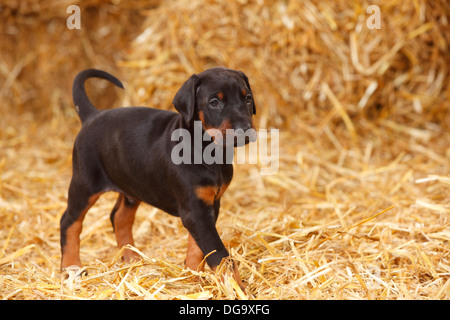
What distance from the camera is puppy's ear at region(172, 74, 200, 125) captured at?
116 inches

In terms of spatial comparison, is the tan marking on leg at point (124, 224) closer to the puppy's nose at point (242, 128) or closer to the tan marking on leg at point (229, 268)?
the tan marking on leg at point (229, 268)

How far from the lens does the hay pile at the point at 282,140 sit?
3326 millimetres

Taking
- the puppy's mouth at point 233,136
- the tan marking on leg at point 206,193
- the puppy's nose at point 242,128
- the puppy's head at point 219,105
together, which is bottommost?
the tan marking on leg at point 206,193

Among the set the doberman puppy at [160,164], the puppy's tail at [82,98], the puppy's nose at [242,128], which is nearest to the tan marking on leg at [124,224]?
the doberman puppy at [160,164]

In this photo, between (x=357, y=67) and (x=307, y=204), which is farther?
(x=357, y=67)

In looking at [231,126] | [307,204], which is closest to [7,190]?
[307,204]

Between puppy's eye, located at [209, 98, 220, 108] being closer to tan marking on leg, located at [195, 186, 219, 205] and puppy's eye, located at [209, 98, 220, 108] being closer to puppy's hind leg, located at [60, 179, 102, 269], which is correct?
tan marking on leg, located at [195, 186, 219, 205]

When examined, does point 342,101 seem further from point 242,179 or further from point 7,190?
point 7,190

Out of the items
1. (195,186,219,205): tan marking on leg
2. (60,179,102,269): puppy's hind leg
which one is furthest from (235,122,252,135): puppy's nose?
(60,179,102,269): puppy's hind leg

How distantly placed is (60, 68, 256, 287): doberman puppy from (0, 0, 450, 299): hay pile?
23 cm

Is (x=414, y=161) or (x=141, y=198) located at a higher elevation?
(x=141, y=198)

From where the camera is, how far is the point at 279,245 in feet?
12.2

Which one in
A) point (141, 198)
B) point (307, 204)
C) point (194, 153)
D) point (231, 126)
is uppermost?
point (231, 126)

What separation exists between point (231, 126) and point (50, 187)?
10.3 feet
